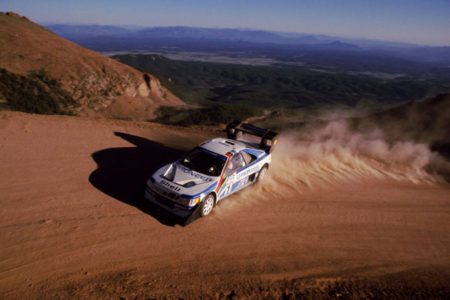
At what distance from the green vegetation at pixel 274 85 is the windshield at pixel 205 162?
92532 millimetres

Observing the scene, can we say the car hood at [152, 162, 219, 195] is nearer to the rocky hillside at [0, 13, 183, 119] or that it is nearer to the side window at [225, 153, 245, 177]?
the side window at [225, 153, 245, 177]

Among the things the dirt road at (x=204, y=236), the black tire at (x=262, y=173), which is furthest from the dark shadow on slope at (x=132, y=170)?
the black tire at (x=262, y=173)

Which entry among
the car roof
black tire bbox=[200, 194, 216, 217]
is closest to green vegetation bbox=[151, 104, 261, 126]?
the car roof

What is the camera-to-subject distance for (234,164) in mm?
9641

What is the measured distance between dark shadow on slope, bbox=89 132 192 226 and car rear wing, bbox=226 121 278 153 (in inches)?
91.2

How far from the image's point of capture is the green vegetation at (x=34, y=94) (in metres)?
30.3

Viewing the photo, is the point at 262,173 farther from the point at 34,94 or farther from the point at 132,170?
the point at 34,94

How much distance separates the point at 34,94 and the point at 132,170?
95.5 feet

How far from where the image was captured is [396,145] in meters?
15.3

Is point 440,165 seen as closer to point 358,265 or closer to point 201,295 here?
A: point 358,265

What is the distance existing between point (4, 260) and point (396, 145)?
14.8m


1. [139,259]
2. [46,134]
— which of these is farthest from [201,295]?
[46,134]

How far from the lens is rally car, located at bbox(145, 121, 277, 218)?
26.5 feet

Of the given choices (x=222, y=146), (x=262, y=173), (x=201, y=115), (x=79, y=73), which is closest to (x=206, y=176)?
(x=222, y=146)
